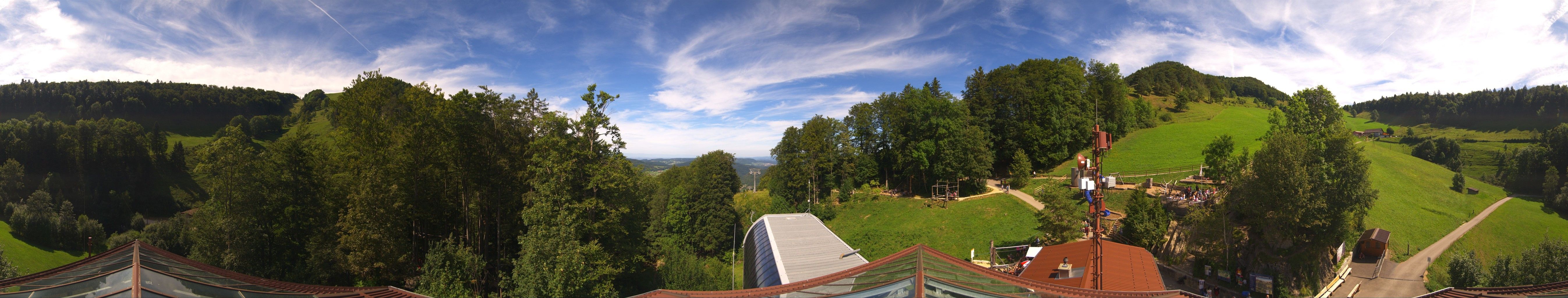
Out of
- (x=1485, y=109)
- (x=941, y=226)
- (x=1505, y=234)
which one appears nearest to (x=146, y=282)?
(x=941, y=226)

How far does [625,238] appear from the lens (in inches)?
973

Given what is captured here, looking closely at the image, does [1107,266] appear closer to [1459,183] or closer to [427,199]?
[427,199]

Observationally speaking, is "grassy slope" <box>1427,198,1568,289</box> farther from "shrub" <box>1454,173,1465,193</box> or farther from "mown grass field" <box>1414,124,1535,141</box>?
"mown grass field" <box>1414,124,1535,141</box>

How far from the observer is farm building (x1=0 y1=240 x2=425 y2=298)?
18.7 ft

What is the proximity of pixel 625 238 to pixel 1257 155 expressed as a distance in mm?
29992

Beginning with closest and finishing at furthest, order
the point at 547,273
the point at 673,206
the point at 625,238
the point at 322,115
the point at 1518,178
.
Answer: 1. the point at 547,273
2. the point at 625,238
3. the point at 1518,178
4. the point at 673,206
5. the point at 322,115

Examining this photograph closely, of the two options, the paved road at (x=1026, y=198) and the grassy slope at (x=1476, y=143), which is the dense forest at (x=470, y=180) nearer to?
the paved road at (x=1026, y=198)

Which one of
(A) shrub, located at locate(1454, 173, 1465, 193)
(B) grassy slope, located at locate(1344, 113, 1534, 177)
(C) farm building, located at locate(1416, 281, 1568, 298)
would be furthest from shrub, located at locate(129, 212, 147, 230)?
(B) grassy slope, located at locate(1344, 113, 1534, 177)

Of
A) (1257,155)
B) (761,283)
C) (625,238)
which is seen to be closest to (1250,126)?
(1257,155)

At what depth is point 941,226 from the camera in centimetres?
3528

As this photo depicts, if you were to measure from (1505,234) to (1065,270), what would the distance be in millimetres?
31851

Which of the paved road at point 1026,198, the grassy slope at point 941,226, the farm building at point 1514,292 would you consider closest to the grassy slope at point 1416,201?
the paved road at point 1026,198

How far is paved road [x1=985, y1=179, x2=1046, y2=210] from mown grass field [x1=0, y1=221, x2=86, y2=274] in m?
58.2

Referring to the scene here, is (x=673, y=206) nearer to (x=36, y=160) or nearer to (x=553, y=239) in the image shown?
(x=553, y=239)
